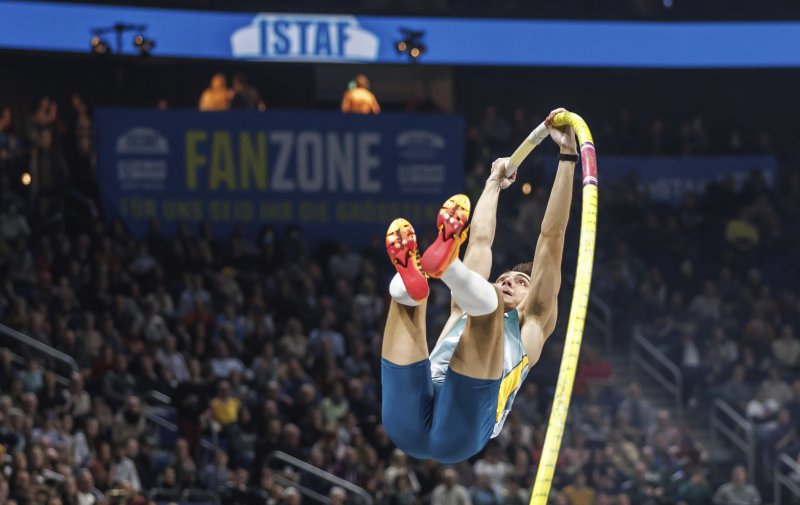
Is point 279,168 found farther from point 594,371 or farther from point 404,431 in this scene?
point 404,431

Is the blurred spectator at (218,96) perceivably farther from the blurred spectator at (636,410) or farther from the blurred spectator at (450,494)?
the blurred spectator at (450,494)

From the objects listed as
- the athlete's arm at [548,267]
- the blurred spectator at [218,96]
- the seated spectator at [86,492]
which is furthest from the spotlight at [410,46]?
the athlete's arm at [548,267]

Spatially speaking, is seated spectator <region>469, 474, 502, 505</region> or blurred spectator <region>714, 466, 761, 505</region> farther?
blurred spectator <region>714, 466, 761, 505</region>

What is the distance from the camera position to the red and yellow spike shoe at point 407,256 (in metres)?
6.45

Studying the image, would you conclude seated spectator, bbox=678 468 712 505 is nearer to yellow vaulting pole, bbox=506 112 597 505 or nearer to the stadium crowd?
the stadium crowd

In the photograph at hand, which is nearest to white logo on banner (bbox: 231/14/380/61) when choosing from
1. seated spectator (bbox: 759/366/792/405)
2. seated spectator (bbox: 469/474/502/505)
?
seated spectator (bbox: 759/366/792/405)

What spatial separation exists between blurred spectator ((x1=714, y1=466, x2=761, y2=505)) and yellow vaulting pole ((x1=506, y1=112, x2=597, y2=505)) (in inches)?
379

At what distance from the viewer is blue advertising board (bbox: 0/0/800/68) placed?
20734 millimetres

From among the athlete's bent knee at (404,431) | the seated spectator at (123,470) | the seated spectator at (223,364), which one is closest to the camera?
the athlete's bent knee at (404,431)

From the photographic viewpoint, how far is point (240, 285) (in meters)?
18.8

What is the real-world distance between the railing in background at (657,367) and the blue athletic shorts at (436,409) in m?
12.4

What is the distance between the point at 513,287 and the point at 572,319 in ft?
1.81

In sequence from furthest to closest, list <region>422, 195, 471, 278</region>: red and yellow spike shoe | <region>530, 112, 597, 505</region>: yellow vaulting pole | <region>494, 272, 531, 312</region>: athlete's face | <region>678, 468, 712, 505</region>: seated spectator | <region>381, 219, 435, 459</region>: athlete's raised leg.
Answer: <region>678, 468, 712, 505</region>: seated spectator < <region>494, 272, 531, 312</region>: athlete's face < <region>530, 112, 597, 505</region>: yellow vaulting pole < <region>381, 219, 435, 459</region>: athlete's raised leg < <region>422, 195, 471, 278</region>: red and yellow spike shoe

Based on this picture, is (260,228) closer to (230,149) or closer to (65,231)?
(230,149)
